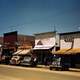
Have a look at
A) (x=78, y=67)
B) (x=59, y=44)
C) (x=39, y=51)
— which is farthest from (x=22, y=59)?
(x=78, y=67)

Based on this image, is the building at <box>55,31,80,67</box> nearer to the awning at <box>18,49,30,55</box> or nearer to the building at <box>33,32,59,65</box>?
the building at <box>33,32,59,65</box>

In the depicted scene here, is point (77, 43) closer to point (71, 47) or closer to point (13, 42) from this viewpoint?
point (71, 47)

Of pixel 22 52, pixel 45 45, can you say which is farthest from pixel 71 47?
pixel 22 52

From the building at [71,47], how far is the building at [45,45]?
6.67ft

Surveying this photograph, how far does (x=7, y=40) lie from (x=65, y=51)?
23914mm

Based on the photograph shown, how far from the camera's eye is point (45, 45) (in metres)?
53.6

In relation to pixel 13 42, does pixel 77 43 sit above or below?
below

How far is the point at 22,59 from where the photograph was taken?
5281 cm

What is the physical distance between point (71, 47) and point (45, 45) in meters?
7.81

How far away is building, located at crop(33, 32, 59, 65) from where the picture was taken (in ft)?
169

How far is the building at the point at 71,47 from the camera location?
45.1 m

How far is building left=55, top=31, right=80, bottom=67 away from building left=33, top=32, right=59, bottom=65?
6.67 ft

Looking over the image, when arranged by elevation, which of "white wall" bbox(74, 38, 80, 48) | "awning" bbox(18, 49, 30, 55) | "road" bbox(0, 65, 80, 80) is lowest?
"road" bbox(0, 65, 80, 80)

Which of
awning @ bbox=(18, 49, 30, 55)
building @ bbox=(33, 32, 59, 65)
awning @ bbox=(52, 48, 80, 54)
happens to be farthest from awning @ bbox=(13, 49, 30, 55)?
awning @ bbox=(52, 48, 80, 54)
